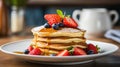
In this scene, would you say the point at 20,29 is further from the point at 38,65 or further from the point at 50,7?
the point at 50,7

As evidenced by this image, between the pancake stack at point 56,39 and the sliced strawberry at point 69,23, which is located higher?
the sliced strawberry at point 69,23

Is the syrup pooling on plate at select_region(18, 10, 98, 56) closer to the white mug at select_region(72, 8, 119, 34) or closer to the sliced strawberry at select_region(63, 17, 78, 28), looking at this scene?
the sliced strawberry at select_region(63, 17, 78, 28)

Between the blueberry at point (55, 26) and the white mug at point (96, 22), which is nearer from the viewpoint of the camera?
the blueberry at point (55, 26)

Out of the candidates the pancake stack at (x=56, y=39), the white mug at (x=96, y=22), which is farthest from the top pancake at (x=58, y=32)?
the white mug at (x=96, y=22)

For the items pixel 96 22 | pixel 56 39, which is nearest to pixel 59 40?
pixel 56 39

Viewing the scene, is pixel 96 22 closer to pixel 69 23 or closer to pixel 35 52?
pixel 69 23

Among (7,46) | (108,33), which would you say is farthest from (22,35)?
(7,46)

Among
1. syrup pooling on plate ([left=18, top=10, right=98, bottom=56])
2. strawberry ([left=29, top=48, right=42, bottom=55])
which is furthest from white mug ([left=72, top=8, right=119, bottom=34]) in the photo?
strawberry ([left=29, top=48, right=42, bottom=55])

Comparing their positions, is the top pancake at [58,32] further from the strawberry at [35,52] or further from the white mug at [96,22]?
the white mug at [96,22]
